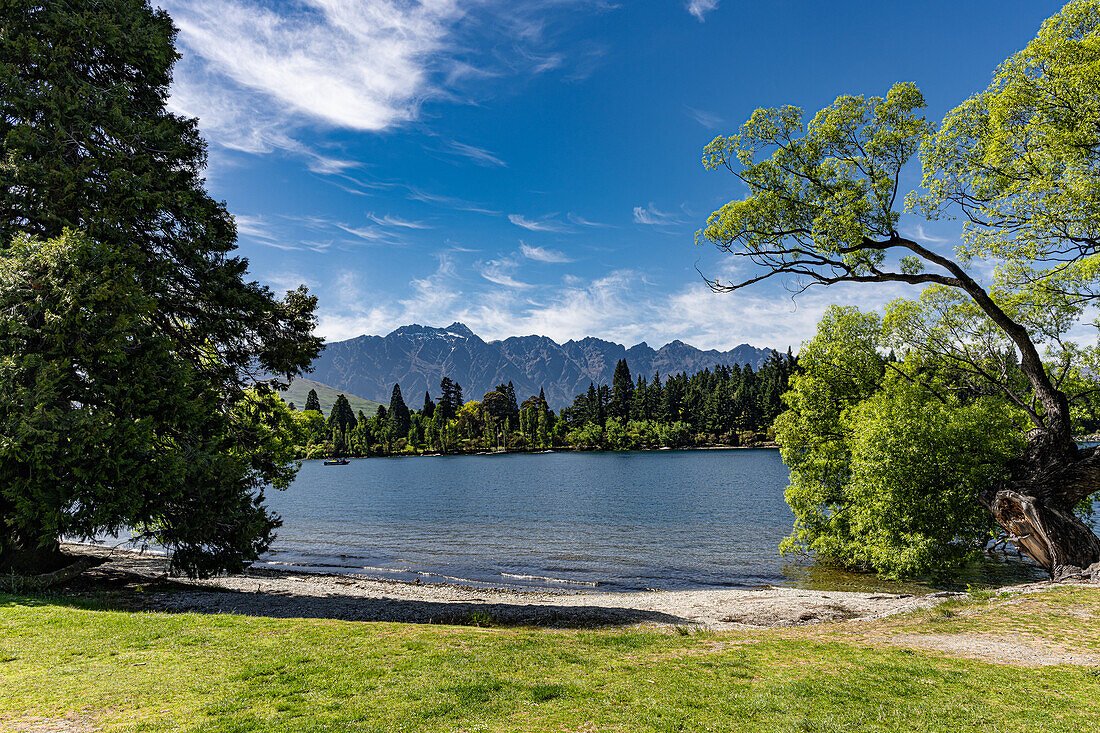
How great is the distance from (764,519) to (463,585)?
1062 inches

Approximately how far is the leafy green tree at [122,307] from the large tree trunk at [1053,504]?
25037 mm

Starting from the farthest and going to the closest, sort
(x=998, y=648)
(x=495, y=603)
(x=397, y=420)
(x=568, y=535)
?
(x=397, y=420) < (x=568, y=535) < (x=495, y=603) < (x=998, y=648)

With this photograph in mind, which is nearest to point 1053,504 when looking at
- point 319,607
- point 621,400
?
point 319,607

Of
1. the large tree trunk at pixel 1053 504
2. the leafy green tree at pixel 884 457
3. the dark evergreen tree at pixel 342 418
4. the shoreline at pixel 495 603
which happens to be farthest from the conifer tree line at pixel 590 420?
the large tree trunk at pixel 1053 504

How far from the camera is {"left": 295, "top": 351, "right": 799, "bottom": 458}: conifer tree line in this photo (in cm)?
14912

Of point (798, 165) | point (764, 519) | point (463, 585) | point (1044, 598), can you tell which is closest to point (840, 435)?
point (1044, 598)

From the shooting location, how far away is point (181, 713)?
258 inches

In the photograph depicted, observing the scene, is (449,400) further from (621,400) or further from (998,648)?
(998,648)

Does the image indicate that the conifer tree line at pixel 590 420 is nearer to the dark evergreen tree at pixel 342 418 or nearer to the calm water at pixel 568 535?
the dark evergreen tree at pixel 342 418

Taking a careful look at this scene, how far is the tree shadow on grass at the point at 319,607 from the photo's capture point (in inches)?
601

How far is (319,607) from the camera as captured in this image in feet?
56.3

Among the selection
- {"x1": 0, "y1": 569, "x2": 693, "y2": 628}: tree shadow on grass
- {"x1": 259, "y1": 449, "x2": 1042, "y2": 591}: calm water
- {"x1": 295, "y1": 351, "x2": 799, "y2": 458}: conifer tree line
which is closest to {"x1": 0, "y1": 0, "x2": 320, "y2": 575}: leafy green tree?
{"x1": 0, "y1": 569, "x2": 693, "y2": 628}: tree shadow on grass

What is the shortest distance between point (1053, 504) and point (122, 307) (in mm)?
28869

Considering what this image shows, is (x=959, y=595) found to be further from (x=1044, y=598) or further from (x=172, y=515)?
(x=172, y=515)
